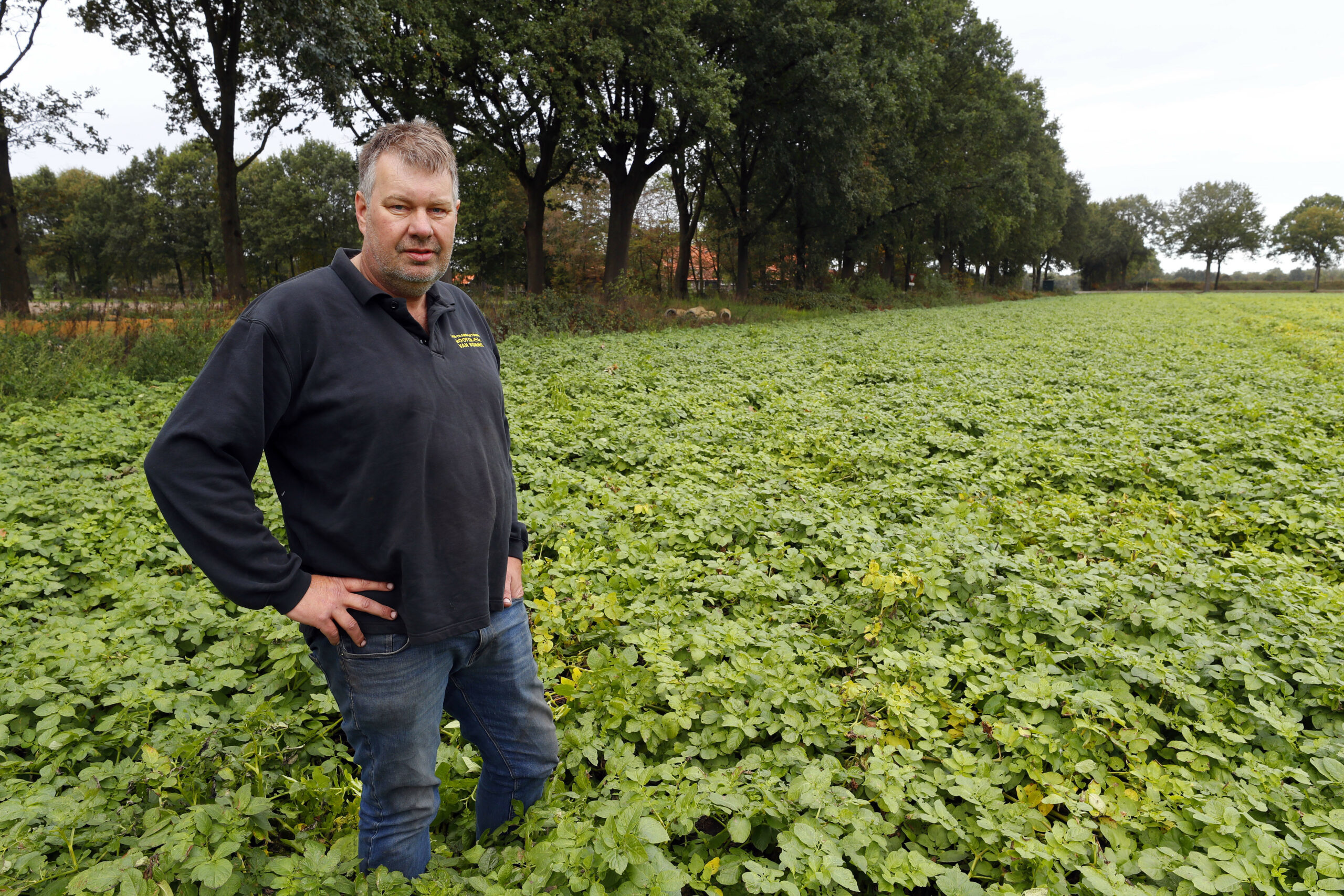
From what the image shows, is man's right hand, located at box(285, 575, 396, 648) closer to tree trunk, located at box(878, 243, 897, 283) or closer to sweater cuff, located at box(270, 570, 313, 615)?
sweater cuff, located at box(270, 570, 313, 615)

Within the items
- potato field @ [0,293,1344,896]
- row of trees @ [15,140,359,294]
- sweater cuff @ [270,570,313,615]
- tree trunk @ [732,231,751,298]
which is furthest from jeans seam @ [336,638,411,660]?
row of trees @ [15,140,359,294]

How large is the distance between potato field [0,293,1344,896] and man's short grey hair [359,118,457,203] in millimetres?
2164

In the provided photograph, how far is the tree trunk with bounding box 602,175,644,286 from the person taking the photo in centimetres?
2397

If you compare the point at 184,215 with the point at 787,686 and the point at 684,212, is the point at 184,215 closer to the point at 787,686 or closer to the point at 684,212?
the point at 684,212

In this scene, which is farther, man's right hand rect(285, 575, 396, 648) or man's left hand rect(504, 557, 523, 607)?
man's left hand rect(504, 557, 523, 607)

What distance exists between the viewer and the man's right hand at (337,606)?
6.13 feet

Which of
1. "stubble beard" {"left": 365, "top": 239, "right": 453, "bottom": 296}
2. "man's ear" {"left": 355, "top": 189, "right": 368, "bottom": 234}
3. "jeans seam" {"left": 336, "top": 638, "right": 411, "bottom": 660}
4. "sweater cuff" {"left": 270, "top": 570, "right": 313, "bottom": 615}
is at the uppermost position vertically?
"man's ear" {"left": 355, "top": 189, "right": 368, "bottom": 234}

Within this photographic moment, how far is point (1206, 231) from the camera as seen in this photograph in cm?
8700

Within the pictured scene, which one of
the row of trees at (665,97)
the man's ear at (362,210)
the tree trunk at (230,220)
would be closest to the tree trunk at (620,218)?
the row of trees at (665,97)

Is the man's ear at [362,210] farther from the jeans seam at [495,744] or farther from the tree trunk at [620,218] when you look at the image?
the tree trunk at [620,218]

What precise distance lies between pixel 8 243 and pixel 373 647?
20217mm

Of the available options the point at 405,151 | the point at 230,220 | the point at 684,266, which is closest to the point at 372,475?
the point at 405,151

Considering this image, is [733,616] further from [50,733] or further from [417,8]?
[417,8]

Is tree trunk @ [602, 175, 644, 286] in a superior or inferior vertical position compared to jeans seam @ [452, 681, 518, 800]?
superior
